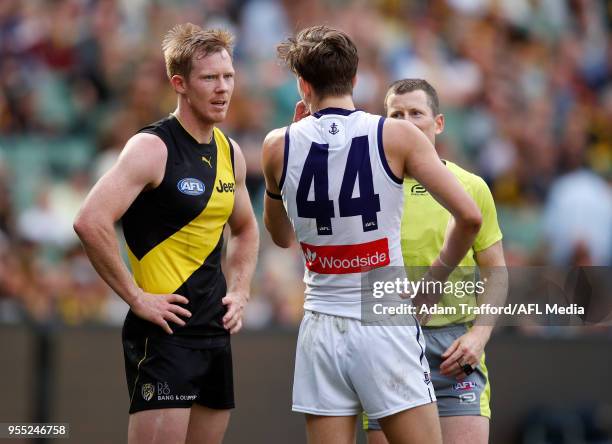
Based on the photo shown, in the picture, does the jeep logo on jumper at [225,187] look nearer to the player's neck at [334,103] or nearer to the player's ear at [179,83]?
the player's ear at [179,83]

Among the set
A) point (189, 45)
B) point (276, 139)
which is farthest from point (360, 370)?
point (189, 45)

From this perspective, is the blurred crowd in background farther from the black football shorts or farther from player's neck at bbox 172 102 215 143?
player's neck at bbox 172 102 215 143

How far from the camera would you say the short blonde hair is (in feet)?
17.3

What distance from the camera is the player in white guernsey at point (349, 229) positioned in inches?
183

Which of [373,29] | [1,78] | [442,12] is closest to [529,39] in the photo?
[442,12]

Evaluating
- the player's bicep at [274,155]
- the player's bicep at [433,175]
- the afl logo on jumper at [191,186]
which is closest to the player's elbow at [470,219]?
the player's bicep at [433,175]

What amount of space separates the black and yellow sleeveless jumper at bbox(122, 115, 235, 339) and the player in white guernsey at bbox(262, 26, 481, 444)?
21.9 inches

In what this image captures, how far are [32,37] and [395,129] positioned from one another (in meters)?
7.55

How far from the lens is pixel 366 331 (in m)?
4.69

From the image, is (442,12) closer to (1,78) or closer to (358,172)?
(1,78)

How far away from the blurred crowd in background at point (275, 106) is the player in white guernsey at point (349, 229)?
4753mm

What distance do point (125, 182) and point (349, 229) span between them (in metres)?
1.12

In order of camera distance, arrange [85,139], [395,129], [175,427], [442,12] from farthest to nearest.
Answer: [442,12] → [85,139] → [175,427] → [395,129]

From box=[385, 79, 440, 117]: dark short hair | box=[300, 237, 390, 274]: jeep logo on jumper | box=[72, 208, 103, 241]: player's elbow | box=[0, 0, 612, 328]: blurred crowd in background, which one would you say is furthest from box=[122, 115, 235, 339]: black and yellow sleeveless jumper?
box=[0, 0, 612, 328]: blurred crowd in background
